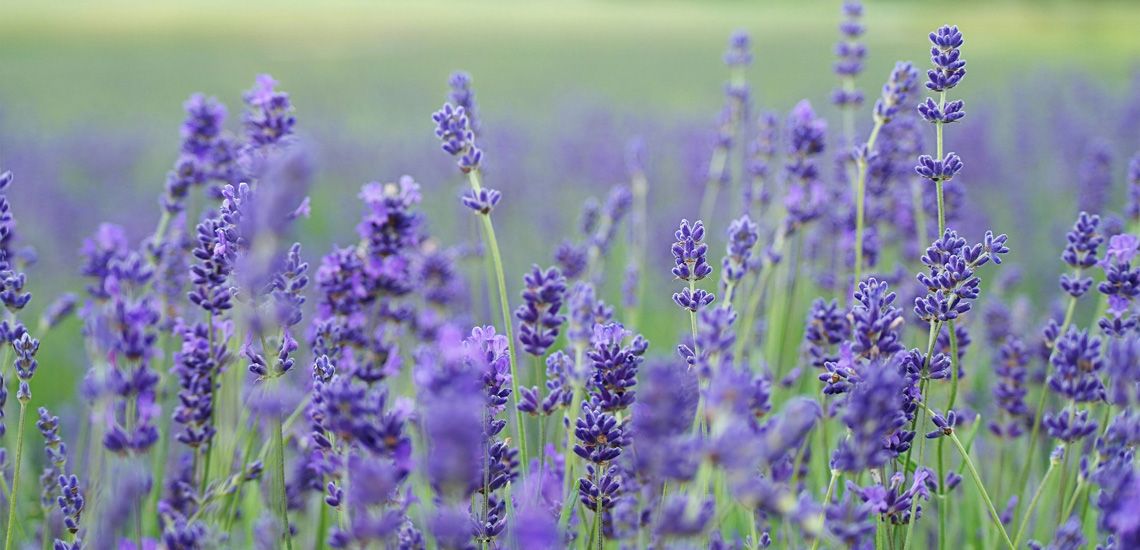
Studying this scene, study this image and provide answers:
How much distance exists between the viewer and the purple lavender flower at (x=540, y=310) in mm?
1600

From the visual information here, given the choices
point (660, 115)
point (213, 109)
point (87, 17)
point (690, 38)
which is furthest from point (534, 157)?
point (87, 17)

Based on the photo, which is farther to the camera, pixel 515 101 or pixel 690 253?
pixel 515 101

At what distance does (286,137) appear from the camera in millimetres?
2084

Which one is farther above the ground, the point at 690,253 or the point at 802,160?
the point at 802,160

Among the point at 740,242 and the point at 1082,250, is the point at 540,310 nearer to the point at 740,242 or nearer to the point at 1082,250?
the point at 740,242

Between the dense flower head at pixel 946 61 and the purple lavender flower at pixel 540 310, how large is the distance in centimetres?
72

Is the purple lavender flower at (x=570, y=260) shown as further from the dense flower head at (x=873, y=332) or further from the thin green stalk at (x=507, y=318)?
the dense flower head at (x=873, y=332)

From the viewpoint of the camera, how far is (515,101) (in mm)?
13070

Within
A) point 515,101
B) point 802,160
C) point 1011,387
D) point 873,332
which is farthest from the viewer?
point 515,101

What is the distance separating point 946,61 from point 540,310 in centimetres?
80

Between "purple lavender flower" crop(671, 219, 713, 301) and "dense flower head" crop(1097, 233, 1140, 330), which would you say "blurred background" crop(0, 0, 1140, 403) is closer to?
"purple lavender flower" crop(671, 219, 713, 301)

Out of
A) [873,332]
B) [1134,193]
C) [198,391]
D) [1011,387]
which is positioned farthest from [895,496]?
[1134,193]

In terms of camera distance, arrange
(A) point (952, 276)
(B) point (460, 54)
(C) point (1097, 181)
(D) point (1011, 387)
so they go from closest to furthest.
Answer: (A) point (952, 276), (D) point (1011, 387), (C) point (1097, 181), (B) point (460, 54)

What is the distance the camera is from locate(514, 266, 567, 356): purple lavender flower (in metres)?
1.60
